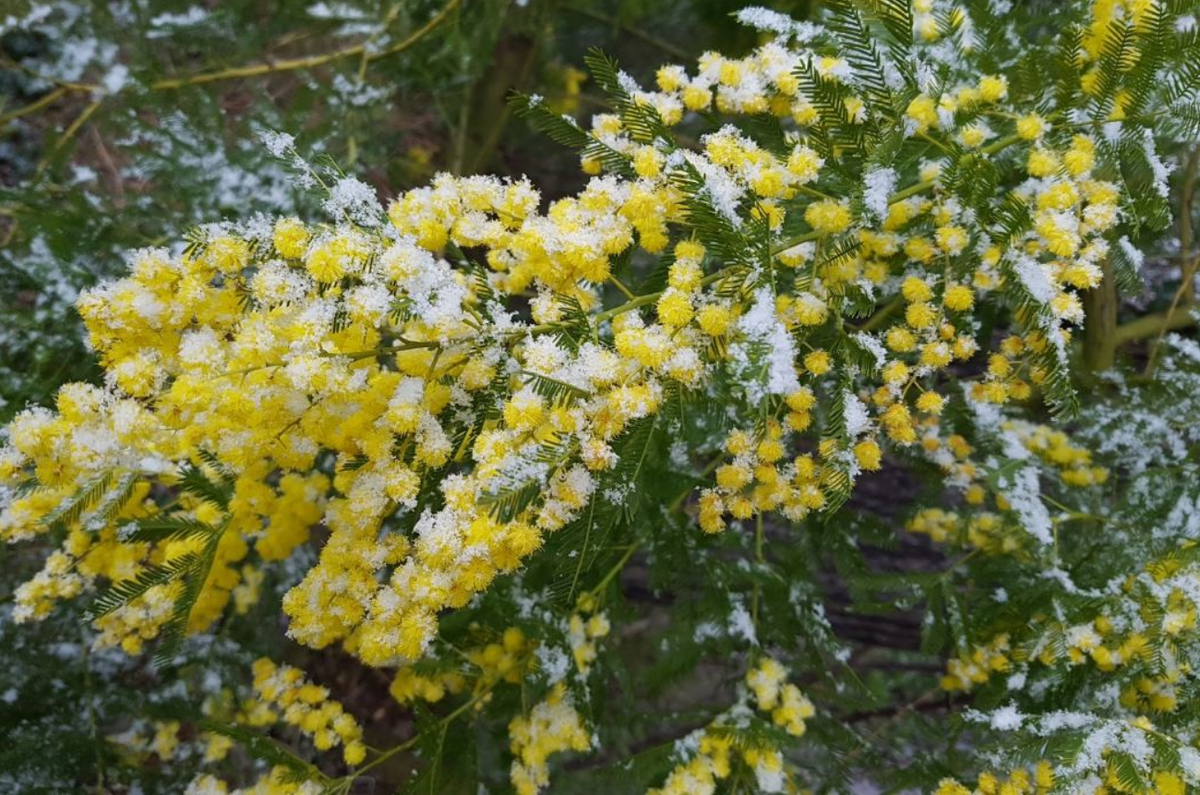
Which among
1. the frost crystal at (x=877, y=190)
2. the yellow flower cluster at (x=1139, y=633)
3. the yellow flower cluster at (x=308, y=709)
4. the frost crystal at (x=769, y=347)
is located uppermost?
the frost crystal at (x=877, y=190)

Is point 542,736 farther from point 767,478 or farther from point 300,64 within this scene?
point 300,64

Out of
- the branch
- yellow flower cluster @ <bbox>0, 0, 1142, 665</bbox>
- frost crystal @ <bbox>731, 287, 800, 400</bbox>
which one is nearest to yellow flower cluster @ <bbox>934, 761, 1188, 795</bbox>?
yellow flower cluster @ <bbox>0, 0, 1142, 665</bbox>

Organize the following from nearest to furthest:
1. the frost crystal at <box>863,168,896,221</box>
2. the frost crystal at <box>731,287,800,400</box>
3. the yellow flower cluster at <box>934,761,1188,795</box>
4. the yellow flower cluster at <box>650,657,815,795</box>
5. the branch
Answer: the frost crystal at <box>731,287,800,400</box> → the frost crystal at <box>863,168,896,221</box> → the yellow flower cluster at <box>934,761,1188,795</box> → the yellow flower cluster at <box>650,657,815,795</box> → the branch

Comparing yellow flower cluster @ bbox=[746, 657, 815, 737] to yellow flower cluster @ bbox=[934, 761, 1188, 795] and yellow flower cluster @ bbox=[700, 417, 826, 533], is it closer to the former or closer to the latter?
yellow flower cluster @ bbox=[934, 761, 1188, 795]

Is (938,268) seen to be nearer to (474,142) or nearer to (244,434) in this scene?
(244,434)

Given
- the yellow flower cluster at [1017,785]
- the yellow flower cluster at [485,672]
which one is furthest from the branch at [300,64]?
the yellow flower cluster at [1017,785]

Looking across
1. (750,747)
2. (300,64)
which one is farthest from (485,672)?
(300,64)

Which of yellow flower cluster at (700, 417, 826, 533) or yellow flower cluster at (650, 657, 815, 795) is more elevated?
yellow flower cluster at (700, 417, 826, 533)

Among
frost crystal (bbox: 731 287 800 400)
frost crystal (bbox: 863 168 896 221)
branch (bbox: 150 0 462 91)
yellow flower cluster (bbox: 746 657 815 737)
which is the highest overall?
frost crystal (bbox: 863 168 896 221)

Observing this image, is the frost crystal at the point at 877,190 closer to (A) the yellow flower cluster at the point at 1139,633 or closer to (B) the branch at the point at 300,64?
(A) the yellow flower cluster at the point at 1139,633
